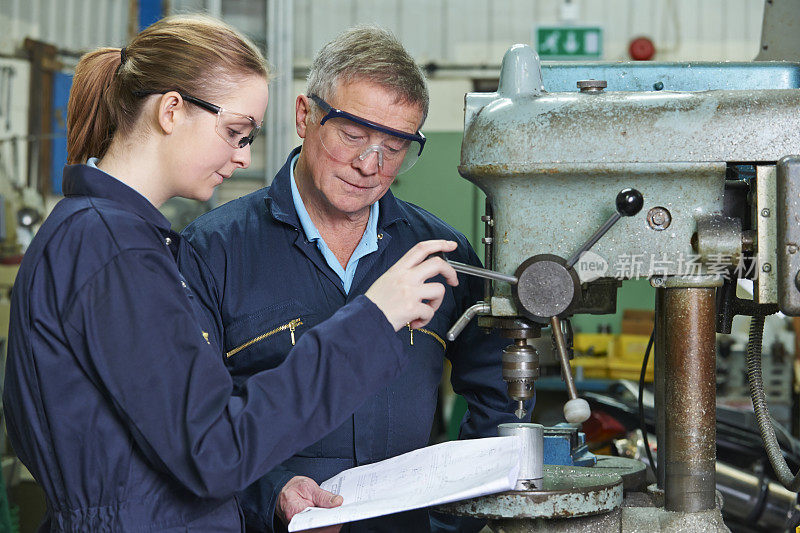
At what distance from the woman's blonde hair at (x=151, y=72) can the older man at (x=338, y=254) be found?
12.5 inches

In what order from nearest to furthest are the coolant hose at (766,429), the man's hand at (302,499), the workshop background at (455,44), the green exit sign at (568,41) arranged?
the man's hand at (302,499)
the coolant hose at (766,429)
the workshop background at (455,44)
the green exit sign at (568,41)

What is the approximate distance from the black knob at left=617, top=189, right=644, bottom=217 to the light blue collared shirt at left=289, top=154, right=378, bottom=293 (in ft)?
1.72

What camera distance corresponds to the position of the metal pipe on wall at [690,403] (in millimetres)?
1058

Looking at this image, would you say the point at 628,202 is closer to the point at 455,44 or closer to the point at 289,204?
the point at 289,204

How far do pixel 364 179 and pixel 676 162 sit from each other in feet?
1.67

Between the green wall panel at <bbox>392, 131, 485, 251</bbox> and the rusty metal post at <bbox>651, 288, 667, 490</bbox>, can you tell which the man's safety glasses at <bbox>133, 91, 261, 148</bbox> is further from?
the green wall panel at <bbox>392, 131, 485, 251</bbox>

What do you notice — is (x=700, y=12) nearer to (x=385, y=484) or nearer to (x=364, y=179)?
(x=364, y=179)

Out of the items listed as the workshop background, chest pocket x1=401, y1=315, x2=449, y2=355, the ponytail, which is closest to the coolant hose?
chest pocket x1=401, y1=315, x2=449, y2=355

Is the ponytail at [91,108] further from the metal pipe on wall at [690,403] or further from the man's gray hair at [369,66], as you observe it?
the metal pipe on wall at [690,403]

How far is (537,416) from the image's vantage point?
3342 millimetres

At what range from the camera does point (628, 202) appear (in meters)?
1.03

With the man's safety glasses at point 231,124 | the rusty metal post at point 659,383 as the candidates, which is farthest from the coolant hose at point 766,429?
the man's safety glasses at point 231,124

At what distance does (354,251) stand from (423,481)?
1.72 feet

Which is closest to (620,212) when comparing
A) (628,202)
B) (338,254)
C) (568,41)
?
(628,202)
